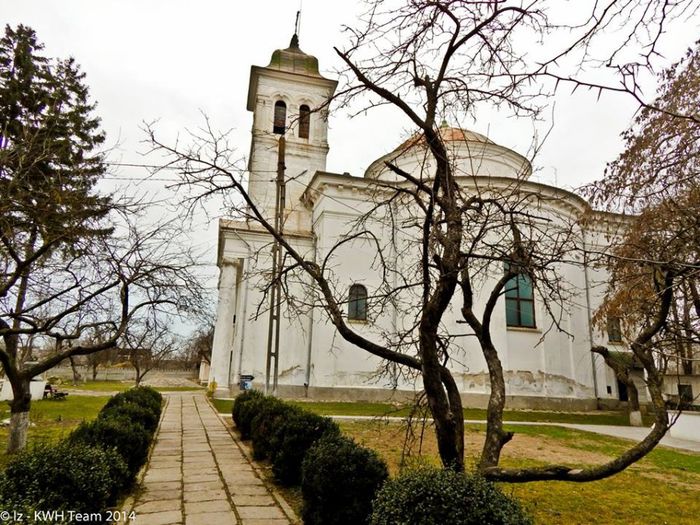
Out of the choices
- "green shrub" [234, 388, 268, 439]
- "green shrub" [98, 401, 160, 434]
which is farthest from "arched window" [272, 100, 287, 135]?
"green shrub" [98, 401, 160, 434]

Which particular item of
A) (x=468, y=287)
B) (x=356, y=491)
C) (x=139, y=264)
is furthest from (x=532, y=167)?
(x=139, y=264)

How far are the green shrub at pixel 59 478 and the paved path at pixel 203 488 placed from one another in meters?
0.96

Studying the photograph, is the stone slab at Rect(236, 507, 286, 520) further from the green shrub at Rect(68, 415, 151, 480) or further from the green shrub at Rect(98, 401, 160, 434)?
the green shrub at Rect(98, 401, 160, 434)

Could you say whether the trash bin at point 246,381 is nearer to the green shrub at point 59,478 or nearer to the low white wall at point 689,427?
the low white wall at point 689,427

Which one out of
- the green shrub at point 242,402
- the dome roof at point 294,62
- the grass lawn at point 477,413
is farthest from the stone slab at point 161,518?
the dome roof at point 294,62

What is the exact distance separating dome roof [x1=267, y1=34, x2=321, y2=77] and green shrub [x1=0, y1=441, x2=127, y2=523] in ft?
87.4

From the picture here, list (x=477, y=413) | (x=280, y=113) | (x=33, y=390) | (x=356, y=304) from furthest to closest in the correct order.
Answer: (x=280, y=113), (x=356, y=304), (x=33, y=390), (x=477, y=413)

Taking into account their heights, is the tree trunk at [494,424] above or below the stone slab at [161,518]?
A: above

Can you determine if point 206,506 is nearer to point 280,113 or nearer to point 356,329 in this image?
point 356,329

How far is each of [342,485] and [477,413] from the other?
1430cm

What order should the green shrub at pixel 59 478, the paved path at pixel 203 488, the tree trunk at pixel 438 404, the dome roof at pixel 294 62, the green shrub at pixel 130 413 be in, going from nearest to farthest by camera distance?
1. the green shrub at pixel 59 478
2. the tree trunk at pixel 438 404
3. the paved path at pixel 203 488
4. the green shrub at pixel 130 413
5. the dome roof at pixel 294 62

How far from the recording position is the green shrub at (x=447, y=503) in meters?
3.06

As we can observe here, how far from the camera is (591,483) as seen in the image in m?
7.12

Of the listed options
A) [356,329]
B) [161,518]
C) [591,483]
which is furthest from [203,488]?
[356,329]
